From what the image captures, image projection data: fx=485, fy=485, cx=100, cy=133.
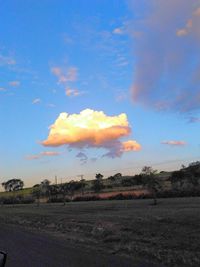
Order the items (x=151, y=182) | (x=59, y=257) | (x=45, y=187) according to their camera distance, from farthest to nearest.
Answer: (x=45, y=187) → (x=151, y=182) → (x=59, y=257)

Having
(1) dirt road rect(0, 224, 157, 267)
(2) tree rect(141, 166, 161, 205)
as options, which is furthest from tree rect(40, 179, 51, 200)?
(1) dirt road rect(0, 224, 157, 267)

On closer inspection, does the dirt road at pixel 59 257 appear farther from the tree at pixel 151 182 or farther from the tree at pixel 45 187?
the tree at pixel 45 187

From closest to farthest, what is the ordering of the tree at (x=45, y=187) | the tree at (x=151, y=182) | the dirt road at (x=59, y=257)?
the dirt road at (x=59, y=257) → the tree at (x=151, y=182) → the tree at (x=45, y=187)

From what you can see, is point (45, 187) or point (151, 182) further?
point (45, 187)

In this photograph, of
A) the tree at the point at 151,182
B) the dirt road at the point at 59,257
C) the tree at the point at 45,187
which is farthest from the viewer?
the tree at the point at 45,187

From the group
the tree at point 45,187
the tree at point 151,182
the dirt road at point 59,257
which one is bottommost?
the dirt road at point 59,257

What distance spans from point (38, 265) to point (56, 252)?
284 centimetres

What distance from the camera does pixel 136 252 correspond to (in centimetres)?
1494

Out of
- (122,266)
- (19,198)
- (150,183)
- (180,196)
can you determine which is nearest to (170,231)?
(122,266)

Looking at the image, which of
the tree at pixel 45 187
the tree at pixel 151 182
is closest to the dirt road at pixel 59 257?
the tree at pixel 151 182

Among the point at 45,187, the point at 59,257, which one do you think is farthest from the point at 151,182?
the point at 45,187

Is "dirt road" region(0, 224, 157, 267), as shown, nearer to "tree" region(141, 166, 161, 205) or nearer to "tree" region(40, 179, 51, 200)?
"tree" region(141, 166, 161, 205)

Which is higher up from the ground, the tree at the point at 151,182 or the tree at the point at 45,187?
the tree at the point at 45,187

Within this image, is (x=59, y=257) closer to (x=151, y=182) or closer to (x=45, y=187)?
(x=151, y=182)
